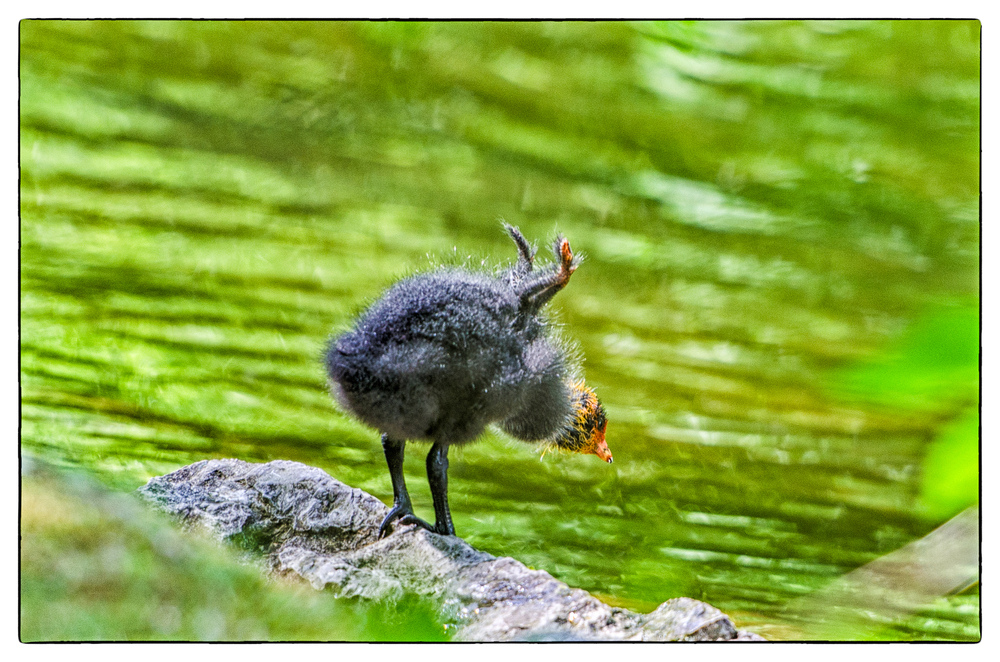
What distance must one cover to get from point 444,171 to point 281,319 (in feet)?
1.31

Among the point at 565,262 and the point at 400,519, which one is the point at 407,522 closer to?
the point at 400,519

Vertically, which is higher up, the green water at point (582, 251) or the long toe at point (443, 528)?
the green water at point (582, 251)

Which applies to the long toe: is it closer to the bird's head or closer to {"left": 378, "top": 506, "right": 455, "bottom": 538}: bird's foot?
{"left": 378, "top": 506, "right": 455, "bottom": 538}: bird's foot

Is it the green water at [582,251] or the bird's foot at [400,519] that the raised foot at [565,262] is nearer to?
the green water at [582,251]

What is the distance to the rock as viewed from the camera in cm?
131

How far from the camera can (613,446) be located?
1639 millimetres

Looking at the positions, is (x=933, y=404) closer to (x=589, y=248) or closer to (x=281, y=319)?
(x=589, y=248)

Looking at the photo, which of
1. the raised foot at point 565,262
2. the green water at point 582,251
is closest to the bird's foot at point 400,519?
the green water at point 582,251

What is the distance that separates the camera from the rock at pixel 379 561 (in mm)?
1313

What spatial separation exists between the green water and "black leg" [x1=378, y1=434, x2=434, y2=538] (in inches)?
4.2

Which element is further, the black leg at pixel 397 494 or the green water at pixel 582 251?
the green water at pixel 582 251

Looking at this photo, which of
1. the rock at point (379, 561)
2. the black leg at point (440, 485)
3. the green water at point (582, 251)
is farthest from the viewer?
the green water at point (582, 251)

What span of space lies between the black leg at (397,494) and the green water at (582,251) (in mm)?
105

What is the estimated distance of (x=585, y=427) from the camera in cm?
152
